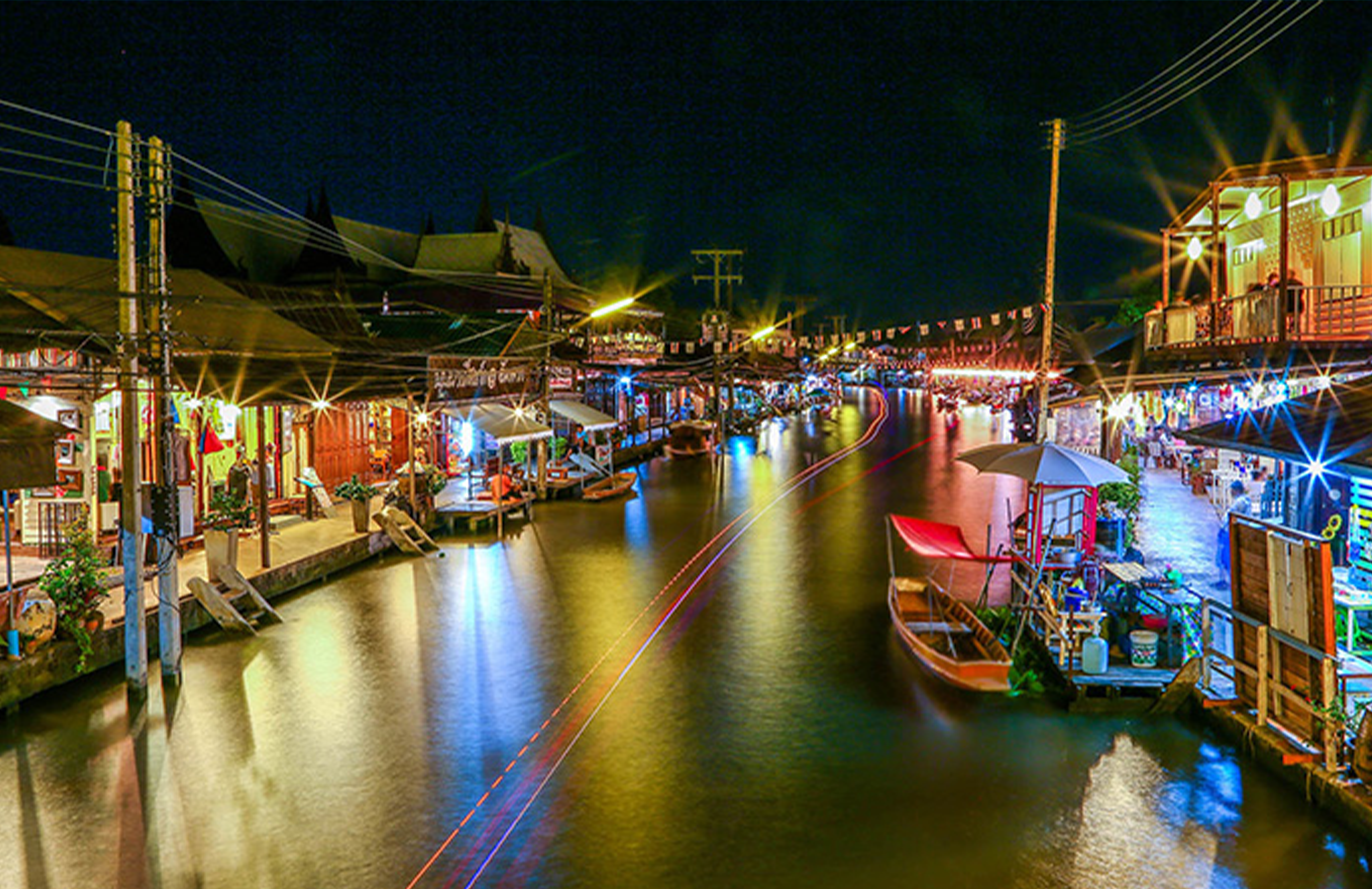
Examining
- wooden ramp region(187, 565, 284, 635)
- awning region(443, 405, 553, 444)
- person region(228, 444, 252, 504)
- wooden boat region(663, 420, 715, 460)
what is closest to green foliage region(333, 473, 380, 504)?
person region(228, 444, 252, 504)

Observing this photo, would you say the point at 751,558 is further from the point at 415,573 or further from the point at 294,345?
the point at 294,345

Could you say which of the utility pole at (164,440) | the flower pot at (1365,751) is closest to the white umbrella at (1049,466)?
the flower pot at (1365,751)

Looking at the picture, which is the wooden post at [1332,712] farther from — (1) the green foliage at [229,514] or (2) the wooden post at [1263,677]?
(1) the green foliage at [229,514]

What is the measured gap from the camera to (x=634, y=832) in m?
7.91

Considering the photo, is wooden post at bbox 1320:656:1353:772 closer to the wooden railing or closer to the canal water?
the wooden railing

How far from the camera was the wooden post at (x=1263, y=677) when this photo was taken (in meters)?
9.14

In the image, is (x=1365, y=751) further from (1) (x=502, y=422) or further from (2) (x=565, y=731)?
(1) (x=502, y=422)

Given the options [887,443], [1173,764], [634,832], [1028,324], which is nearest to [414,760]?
[634,832]

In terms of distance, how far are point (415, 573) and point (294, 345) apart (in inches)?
206

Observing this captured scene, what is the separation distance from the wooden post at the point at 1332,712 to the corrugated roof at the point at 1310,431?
240 centimetres

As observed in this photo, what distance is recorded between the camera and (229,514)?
17609 mm

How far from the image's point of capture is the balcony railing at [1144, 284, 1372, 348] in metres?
15.9

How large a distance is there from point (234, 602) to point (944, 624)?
34.4 feet

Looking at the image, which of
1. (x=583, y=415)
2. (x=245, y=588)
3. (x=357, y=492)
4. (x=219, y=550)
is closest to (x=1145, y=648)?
(x=245, y=588)
